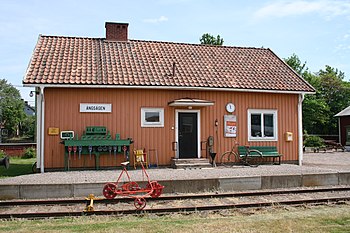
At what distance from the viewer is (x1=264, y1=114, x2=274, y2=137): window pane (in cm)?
1555

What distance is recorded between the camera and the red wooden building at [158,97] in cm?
1335

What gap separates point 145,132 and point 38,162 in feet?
13.0

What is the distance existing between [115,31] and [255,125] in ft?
25.4

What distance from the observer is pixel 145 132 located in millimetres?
14023

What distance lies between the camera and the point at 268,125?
51.1 ft

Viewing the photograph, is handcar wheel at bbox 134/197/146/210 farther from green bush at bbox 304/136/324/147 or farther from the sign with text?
green bush at bbox 304/136/324/147

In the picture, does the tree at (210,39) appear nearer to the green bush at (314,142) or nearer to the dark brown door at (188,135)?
the green bush at (314,142)

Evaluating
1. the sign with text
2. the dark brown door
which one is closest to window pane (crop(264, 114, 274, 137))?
the sign with text

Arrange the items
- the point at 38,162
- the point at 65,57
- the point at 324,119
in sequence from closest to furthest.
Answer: the point at 38,162
the point at 65,57
the point at 324,119

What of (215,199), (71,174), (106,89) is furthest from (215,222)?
(106,89)

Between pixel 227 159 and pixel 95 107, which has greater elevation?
pixel 95 107

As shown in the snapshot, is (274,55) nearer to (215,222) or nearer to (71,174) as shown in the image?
(71,174)

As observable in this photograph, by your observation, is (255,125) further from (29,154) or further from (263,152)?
(29,154)

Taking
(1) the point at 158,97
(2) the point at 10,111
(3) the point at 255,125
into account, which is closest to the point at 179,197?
(1) the point at 158,97
